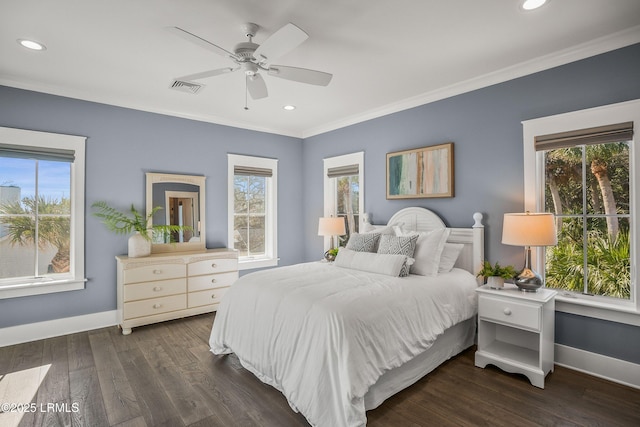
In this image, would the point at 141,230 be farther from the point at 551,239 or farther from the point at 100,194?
the point at 551,239

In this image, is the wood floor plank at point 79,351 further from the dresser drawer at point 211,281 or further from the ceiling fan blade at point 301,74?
the ceiling fan blade at point 301,74

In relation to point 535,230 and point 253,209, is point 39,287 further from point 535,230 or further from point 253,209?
point 535,230

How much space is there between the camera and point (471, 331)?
3.16 m

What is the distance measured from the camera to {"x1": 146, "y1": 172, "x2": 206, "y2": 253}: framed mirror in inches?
163

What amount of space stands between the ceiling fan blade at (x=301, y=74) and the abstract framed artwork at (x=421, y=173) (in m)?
1.79

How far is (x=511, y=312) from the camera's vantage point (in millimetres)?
2594

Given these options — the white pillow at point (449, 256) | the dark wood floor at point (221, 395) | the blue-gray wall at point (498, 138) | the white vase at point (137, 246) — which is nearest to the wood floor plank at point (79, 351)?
the dark wood floor at point (221, 395)

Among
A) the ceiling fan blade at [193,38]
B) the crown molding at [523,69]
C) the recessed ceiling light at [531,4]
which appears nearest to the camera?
the ceiling fan blade at [193,38]

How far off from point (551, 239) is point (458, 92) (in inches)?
72.6

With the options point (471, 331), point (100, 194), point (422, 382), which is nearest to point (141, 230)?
point (100, 194)

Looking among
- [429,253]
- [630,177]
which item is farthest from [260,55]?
[630,177]

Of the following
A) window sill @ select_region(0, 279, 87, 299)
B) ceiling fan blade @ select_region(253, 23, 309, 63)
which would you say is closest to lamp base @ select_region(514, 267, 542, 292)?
ceiling fan blade @ select_region(253, 23, 309, 63)

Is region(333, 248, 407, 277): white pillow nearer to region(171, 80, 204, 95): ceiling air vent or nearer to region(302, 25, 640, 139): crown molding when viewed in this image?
region(302, 25, 640, 139): crown molding

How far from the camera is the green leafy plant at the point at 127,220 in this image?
12.5ft
